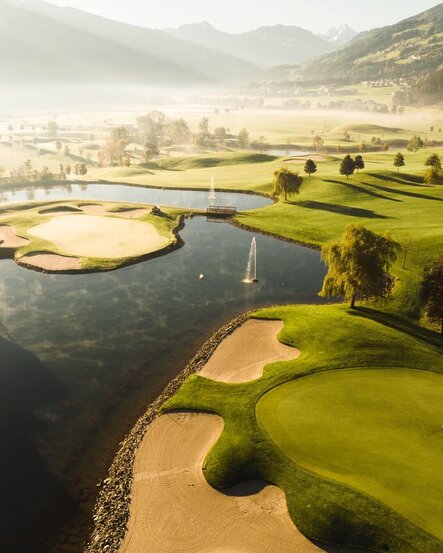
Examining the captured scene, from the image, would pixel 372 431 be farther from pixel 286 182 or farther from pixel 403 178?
pixel 403 178

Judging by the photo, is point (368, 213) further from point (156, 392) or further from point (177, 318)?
point (156, 392)

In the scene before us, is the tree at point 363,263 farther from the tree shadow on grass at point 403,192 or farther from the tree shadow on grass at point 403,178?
the tree shadow on grass at point 403,178

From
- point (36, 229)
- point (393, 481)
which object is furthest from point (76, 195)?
point (393, 481)

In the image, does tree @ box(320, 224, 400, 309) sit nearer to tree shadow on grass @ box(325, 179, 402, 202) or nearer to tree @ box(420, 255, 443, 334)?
tree @ box(420, 255, 443, 334)

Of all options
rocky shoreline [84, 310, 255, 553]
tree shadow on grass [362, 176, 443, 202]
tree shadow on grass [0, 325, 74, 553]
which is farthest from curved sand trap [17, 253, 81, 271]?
tree shadow on grass [362, 176, 443, 202]

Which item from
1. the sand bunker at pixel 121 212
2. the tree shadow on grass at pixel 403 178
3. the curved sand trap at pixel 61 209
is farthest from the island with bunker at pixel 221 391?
the tree shadow on grass at pixel 403 178
